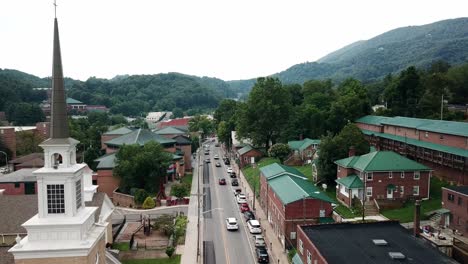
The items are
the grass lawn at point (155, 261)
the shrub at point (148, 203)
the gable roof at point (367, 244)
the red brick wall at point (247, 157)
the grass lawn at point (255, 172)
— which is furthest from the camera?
the red brick wall at point (247, 157)

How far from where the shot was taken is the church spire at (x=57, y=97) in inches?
684

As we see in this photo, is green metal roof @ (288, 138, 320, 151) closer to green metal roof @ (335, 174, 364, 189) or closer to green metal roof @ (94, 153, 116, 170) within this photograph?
green metal roof @ (335, 174, 364, 189)

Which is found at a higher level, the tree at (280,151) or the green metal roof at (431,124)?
the green metal roof at (431,124)

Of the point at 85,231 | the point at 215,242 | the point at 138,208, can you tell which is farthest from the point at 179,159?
the point at 85,231

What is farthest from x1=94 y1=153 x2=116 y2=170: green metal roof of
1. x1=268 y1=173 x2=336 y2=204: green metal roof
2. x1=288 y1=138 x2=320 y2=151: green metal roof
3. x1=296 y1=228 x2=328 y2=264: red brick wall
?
x1=296 y1=228 x2=328 y2=264: red brick wall

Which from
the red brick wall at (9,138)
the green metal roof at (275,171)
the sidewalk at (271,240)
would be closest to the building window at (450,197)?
the sidewalk at (271,240)

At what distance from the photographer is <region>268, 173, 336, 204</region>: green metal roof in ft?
126

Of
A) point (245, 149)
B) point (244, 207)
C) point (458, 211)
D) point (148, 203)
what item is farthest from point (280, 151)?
point (458, 211)

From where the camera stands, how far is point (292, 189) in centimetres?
4106

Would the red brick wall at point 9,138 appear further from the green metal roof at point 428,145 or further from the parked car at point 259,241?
the green metal roof at point 428,145

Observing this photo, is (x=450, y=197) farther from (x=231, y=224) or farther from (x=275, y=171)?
(x=231, y=224)

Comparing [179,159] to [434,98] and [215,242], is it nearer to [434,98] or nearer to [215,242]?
[215,242]

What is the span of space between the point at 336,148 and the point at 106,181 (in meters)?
33.8

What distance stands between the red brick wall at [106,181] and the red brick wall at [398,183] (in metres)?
36.4
